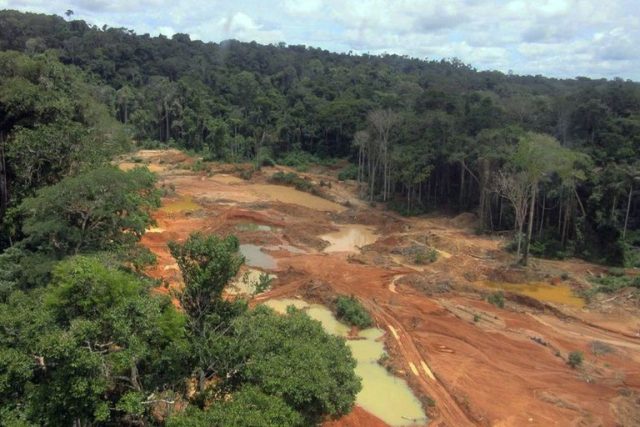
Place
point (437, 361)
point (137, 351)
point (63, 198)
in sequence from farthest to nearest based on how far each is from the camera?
point (437, 361), point (63, 198), point (137, 351)

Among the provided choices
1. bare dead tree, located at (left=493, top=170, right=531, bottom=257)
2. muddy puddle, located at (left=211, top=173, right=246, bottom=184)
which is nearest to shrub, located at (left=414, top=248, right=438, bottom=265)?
bare dead tree, located at (left=493, top=170, right=531, bottom=257)

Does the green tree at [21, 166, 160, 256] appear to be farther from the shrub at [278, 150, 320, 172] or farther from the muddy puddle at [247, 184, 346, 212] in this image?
the shrub at [278, 150, 320, 172]

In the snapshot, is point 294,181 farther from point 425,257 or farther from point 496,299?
point 496,299

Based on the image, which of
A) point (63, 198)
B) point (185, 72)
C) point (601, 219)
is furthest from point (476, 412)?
point (185, 72)

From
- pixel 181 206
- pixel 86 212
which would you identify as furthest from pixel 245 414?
pixel 181 206

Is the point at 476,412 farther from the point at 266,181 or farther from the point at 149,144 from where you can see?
the point at 149,144
